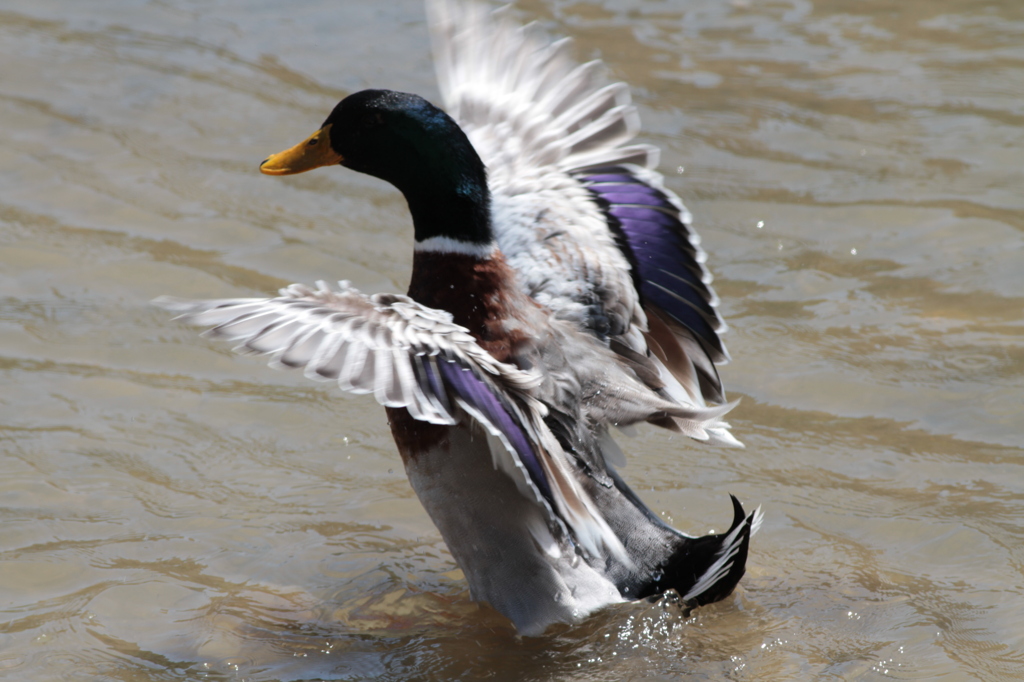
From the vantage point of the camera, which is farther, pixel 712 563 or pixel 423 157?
pixel 423 157

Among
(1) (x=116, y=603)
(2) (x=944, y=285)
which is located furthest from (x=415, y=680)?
(2) (x=944, y=285)

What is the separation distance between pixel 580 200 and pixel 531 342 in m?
0.78

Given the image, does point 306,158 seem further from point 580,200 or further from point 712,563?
point 712,563

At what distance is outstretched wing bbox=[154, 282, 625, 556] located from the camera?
2879 mm

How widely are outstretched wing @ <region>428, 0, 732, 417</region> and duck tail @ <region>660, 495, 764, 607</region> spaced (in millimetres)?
566

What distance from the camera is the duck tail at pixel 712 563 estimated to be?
3451 mm

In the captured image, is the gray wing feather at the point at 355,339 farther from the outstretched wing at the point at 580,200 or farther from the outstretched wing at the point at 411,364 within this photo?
the outstretched wing at the point at 580,200

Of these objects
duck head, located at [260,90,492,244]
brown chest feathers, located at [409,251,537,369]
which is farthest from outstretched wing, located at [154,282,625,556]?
duck head, located at [260,90,492,244]

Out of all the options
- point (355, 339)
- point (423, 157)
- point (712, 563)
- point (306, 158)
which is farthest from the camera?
point (306, 158)

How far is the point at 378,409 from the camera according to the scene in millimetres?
4922

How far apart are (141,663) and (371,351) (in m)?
1.29

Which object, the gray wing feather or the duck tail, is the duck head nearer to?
the gray wing feather

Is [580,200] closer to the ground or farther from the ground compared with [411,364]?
farther from the ground

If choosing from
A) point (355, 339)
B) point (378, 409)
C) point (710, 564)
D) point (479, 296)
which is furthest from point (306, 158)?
point (710, 564)
